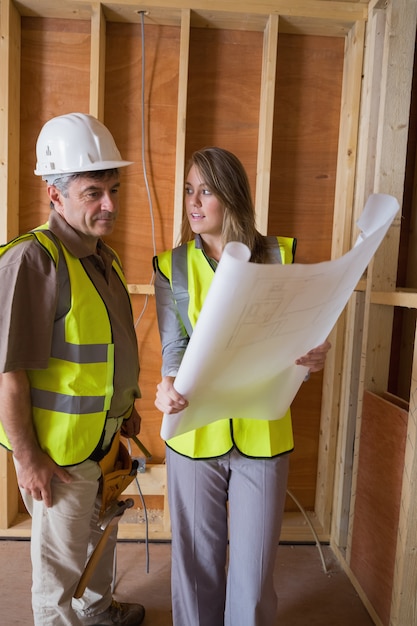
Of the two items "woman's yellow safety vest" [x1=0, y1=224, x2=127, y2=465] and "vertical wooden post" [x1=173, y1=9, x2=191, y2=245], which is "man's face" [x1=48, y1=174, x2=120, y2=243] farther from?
"vertical wooden post" [x1=173, y1=9, x2=191, y2=245]

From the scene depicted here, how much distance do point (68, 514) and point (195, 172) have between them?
1.08 meters

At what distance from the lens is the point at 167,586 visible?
6.86 feet

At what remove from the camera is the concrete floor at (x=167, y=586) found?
6.29 feet

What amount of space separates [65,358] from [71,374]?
0.16 feet

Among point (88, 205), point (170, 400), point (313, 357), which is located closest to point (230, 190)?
point (88, 205)

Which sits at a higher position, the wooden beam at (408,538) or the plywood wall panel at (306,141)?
the plywood wall panel at (306,141)

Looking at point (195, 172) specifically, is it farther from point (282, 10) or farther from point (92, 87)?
point (282, 10)

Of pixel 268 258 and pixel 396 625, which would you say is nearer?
pixel 268 258

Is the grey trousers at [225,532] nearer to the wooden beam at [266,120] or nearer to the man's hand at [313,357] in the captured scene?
the man's hand at [313,357]

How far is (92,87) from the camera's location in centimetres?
213

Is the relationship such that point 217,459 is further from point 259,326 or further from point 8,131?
point 8,131

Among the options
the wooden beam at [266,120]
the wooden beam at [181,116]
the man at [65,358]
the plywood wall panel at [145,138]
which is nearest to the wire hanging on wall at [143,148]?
the plywood wall panel at [145,138]

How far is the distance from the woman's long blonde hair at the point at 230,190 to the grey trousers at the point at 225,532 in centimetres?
66

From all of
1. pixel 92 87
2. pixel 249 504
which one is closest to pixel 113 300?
pixel 249 504
